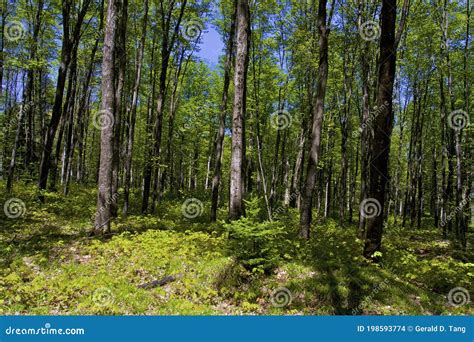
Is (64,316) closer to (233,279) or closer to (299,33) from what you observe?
(233,279)

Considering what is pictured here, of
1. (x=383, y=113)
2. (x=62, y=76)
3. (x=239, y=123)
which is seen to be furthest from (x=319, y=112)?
(x=62, y=76)

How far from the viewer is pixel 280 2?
→ 23578 mm

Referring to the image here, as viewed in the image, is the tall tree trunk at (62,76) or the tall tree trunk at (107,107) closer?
the tall tree trunk at (107,107)

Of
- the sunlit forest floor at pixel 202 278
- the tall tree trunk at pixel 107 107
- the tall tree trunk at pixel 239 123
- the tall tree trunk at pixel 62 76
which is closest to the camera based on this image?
the sunlit forest floor at pixel 202 278

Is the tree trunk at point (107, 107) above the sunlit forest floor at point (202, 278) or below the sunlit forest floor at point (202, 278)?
above

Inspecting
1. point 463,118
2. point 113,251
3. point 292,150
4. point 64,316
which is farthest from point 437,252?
point 292,150

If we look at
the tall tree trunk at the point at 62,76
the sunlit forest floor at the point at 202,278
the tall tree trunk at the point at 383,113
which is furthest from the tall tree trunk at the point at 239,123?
the tall tree trunk at the point at 62,76

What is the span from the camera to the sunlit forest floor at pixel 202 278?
6754mm

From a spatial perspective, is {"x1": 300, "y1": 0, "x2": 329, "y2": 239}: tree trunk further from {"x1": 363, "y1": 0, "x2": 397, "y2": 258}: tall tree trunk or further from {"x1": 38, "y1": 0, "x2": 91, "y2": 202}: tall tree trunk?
{"x1": 38, "y1": 0, "x2": 91, "y2": 202}: tall tree trunk

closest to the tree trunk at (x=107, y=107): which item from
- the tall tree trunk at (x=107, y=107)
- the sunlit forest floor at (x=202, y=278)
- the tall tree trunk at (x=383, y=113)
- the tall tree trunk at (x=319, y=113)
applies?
the tall tree trunk at (x=107, y=107)

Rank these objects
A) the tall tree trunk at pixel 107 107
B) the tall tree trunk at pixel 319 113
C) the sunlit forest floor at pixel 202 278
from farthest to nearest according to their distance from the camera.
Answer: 1. the tall tree trunk at pixel 319 113
2. the tall tree trunk at pixel 107 107
3. the sunlit forest floor at pixel 202 278

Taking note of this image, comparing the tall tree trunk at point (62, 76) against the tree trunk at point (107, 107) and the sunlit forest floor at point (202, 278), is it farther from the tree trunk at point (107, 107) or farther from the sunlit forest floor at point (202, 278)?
the tree trunk at point (107, 107)

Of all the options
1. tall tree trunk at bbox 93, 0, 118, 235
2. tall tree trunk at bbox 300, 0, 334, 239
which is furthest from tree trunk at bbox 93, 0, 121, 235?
tall tree trunk at bbox 300, 0, 334, 239

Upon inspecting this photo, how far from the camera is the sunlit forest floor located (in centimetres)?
675
